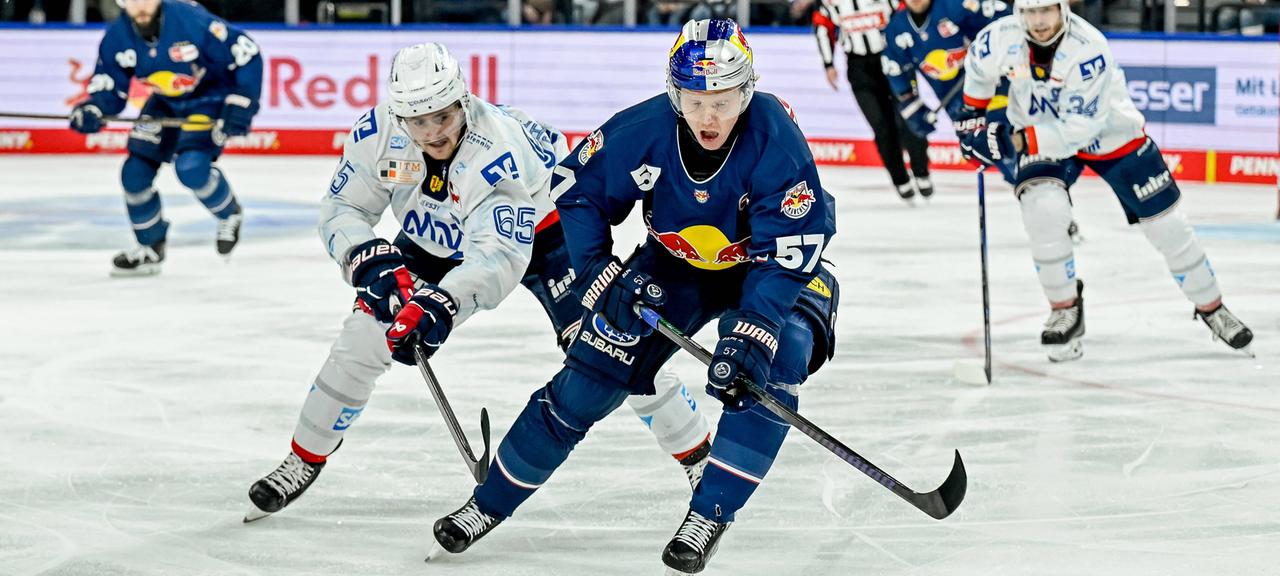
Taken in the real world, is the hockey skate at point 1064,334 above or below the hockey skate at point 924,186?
above

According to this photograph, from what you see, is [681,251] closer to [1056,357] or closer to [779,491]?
[779,491]

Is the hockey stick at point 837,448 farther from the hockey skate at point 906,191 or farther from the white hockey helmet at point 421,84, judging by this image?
the hockey skate at point 906,191

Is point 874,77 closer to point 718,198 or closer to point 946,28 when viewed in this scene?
point 946,28

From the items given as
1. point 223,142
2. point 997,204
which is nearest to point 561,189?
point 223,142

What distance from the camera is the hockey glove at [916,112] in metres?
8.85

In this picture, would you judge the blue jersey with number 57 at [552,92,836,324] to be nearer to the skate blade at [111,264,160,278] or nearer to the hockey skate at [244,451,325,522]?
the hockey skate at [244,451,325,522]

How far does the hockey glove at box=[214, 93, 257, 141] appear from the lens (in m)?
7.12

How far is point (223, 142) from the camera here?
715 centimetres

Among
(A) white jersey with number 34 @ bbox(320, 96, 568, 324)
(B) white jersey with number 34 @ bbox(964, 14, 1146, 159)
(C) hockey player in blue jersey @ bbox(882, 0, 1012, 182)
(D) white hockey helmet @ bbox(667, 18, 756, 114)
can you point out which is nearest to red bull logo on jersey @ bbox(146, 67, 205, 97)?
(C) hockey player in blue jersey @ bbox(882, 0, 1012, 182)

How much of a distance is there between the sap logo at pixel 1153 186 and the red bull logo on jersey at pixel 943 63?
10.2 feet

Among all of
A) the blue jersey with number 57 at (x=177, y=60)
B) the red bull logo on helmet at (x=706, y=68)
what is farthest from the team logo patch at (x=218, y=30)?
the red bull logo on helmet at (x=706, y=68)

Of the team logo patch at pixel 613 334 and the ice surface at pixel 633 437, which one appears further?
the ice surface at pixel 633 437

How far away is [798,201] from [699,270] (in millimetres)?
331

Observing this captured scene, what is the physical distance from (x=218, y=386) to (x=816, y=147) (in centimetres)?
694
